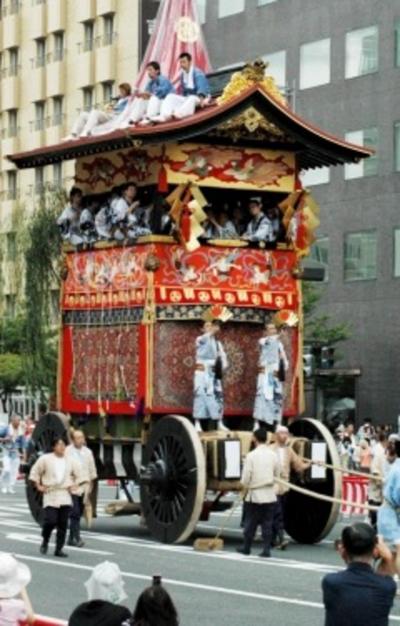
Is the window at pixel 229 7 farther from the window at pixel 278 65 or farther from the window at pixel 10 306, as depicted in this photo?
the window at pixel 10 306

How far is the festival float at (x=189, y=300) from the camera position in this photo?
84.4ft

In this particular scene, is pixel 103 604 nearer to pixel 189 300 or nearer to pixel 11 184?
pixel 189 300

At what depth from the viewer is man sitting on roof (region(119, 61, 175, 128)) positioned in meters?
26.6

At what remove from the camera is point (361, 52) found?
191 ft

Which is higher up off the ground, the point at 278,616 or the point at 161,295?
the point at 161,295

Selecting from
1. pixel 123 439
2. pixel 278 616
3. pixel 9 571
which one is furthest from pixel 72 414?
pixel 9 571

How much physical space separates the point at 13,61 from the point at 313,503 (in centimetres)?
5561

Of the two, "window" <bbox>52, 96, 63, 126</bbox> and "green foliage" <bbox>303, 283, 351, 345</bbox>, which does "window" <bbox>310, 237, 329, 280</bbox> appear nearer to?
"green foliage" <bbox>303, 283, 351, 345</bbox>

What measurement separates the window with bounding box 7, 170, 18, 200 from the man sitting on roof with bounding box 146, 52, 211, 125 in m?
51.7

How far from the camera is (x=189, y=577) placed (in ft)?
70.1

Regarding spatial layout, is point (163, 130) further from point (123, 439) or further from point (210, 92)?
point (123, 439)

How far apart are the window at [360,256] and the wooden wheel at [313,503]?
30531mm

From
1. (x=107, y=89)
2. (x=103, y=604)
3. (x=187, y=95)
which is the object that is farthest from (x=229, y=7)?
(x=103, y=604)

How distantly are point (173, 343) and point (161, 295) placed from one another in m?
0.67
